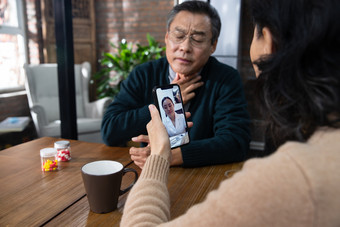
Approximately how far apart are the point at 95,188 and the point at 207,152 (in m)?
0.48

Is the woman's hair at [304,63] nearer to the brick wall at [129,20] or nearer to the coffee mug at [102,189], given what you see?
the coffee mug at [102,189]

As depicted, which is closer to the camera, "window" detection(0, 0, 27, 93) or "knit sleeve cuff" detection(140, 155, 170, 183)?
"knit sleeve cuff" detection(140, 155, 170, 183)

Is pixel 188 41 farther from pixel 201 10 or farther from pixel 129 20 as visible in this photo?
pixel 129 20

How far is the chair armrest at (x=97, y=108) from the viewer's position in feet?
11.0

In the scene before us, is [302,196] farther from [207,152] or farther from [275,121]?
[207,152]

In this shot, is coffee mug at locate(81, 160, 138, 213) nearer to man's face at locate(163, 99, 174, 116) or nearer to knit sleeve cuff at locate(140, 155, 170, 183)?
knit sleeve cuff at locate(140, 155, 170, 183)

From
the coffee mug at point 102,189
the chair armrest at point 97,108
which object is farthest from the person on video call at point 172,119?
the chair armrest at point 97,108

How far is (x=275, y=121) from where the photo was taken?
530 millimetres

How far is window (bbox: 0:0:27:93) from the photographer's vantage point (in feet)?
10.7

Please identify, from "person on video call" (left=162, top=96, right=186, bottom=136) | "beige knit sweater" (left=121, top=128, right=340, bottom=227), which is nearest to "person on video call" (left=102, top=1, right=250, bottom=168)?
"person on video call" (left=162, top=96, right=186, bottom=136)

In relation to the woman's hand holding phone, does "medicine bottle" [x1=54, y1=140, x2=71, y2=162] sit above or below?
below

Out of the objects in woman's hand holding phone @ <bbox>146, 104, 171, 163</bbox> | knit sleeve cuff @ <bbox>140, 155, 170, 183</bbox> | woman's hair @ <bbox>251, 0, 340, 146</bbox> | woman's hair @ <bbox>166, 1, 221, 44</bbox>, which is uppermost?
woman's hair @ <bbox>166, 1, 221, 44</bbox>

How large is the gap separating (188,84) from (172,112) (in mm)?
449

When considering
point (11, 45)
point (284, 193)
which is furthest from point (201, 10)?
point (11, 45)
